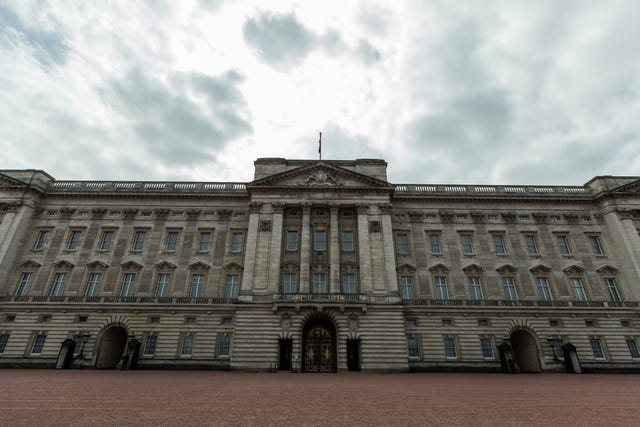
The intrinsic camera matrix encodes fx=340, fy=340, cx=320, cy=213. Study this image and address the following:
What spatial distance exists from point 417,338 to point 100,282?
3477 centimetres

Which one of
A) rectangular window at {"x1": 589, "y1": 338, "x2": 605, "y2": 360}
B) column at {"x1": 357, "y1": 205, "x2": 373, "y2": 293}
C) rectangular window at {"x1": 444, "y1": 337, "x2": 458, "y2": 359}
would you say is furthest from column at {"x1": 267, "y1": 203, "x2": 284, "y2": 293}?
rectangular window at {"x1": 589, "y1": 338, "x2": 605, "y2": 360}

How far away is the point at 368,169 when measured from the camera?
4206 centimetres

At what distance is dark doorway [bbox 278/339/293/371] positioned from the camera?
33.0 meters

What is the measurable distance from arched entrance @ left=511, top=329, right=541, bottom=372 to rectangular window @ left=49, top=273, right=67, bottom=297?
4937 cm

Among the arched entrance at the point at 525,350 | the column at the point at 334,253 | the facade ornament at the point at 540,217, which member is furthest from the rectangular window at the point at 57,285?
the facade ornament at the point at 540,217

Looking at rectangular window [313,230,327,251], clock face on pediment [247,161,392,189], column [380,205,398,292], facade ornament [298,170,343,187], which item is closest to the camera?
column [380,205,398,292]

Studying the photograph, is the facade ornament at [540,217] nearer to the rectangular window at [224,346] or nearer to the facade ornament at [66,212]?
the rectangular window at [224,346]

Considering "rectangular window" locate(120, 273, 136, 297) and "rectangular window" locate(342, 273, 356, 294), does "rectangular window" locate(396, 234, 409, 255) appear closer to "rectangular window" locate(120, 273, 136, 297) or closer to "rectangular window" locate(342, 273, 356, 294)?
"rectangular window" locate(342, 273, 356, 294)

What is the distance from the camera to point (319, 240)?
39.1 metres

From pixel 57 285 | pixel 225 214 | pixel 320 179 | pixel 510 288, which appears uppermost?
pixel 320 179

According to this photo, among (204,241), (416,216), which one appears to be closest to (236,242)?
(204,241)

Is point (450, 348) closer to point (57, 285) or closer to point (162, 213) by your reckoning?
point (162, 213)

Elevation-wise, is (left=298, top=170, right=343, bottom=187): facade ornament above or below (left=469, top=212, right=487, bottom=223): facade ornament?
above

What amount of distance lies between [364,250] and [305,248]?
255 inches
